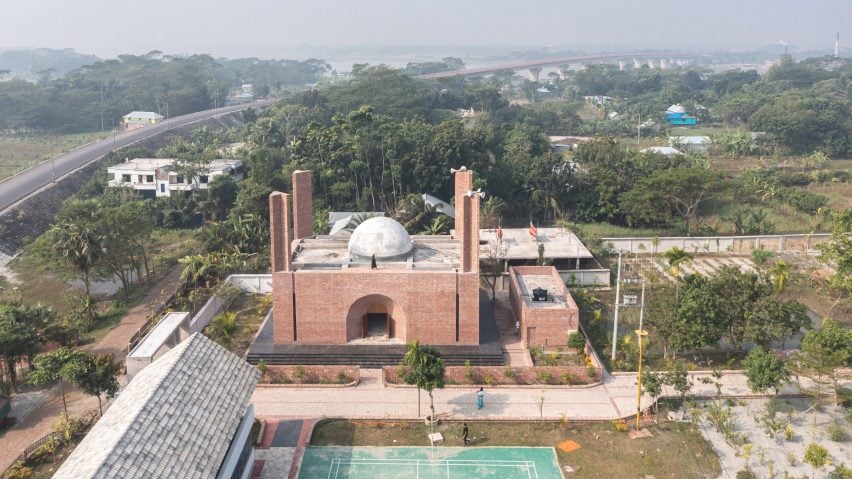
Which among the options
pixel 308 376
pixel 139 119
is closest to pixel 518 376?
pixel 308 376

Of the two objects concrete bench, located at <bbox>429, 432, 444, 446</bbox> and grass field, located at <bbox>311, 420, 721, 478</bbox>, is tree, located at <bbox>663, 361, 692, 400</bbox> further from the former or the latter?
concrete bench, located at <bbox>429, 432, 444, 446</bbox>

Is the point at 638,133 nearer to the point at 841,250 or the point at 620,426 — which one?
the point at 841,250

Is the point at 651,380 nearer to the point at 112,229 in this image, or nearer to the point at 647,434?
the point at 647,434

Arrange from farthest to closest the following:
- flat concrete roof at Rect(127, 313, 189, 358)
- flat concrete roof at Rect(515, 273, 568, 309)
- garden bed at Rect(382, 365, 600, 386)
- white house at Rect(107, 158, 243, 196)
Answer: white house at Rect(107, 158, 243, 196) → flat concrete roof at Rect(515, 273, 568, 309) → garden bed at Rect(382, 365, 600, 386) → flat concrete roof at Rect(127, 313, 189, 358)

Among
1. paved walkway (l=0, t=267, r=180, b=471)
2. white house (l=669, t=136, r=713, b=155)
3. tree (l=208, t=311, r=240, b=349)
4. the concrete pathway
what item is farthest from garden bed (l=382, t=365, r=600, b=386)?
white house (l=669, t=136, r=713, b=155)

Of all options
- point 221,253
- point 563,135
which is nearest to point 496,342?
point 221,253
